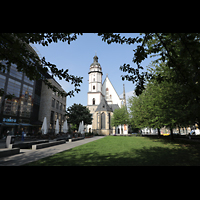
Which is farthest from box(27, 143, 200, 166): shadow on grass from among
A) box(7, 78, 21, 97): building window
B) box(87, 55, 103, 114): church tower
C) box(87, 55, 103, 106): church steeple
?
box(87, 55, 103, 106): church steeple

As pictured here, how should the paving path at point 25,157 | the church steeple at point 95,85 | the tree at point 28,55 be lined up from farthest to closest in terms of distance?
the church steeple at point 95,85, the paving path at point 25,157, the tree at point 28,55

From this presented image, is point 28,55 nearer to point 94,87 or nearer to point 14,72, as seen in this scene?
point 14,72

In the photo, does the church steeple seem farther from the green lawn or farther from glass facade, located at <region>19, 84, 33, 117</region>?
the green lawn

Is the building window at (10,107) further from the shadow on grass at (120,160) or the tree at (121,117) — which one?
the tree at (121,117)

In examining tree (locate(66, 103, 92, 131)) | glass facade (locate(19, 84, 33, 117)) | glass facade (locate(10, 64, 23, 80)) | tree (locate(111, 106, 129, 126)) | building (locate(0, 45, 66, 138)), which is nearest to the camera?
building (locate(0, 45, 66, 138))

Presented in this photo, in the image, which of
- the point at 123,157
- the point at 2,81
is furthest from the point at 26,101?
the point at 123,157

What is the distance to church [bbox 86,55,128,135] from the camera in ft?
199

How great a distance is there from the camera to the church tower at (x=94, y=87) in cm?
6929

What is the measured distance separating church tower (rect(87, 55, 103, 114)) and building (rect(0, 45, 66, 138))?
24.0m

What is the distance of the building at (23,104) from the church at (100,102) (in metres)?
18.6

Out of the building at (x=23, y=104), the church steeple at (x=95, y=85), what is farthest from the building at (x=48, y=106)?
the church steeple at (x=95, y=85)
